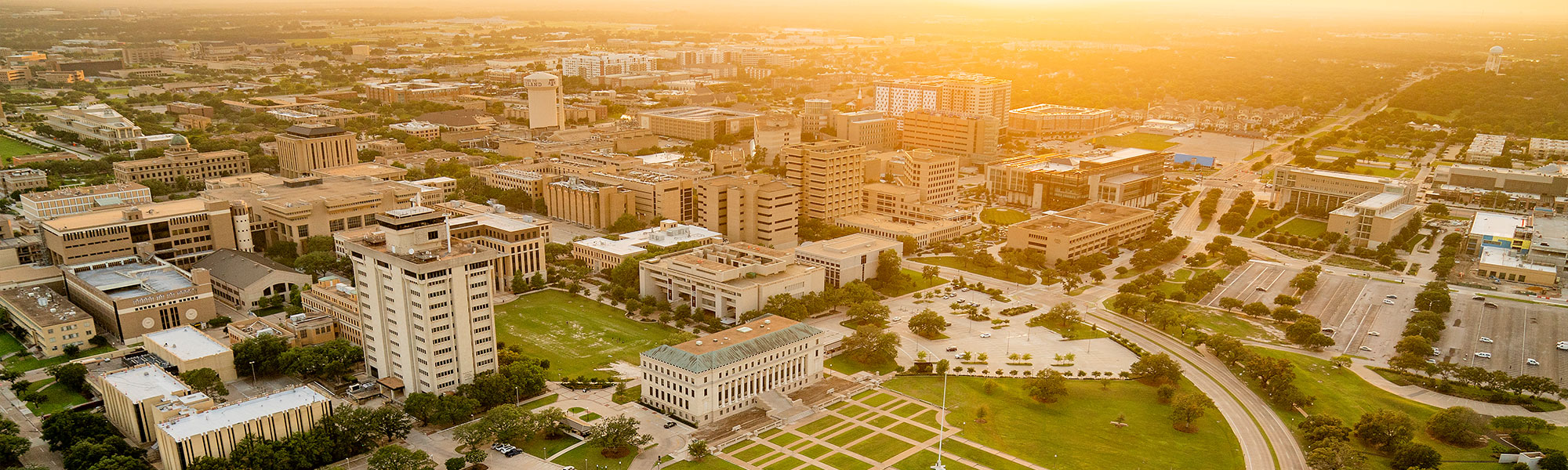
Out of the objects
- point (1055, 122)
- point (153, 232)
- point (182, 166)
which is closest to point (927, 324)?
point (153, 232)

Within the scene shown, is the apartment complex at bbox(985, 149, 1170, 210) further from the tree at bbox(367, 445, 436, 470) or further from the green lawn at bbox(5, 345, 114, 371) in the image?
the green lawn at bbox(5, 345, 114, 371)

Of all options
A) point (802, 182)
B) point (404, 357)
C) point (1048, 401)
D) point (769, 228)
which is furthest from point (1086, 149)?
point (404, 357)

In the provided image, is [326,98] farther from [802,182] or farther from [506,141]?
[802,182]

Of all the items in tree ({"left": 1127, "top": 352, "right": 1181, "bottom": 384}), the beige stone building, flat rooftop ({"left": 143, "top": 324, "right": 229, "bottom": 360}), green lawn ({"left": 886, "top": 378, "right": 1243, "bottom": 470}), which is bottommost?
green lawn ({"left": 886, "top": 378, "right": 1243, "bottom": 470})

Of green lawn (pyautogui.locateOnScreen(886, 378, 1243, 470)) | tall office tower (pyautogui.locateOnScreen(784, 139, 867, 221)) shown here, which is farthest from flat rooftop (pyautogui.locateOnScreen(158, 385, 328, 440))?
tall office tower (pyautogui.locateOnScreen(784, 139, 867, 221))

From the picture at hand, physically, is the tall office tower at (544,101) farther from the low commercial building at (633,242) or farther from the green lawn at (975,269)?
the green lawn at (975,269)

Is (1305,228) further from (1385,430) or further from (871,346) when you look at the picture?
(871,346)

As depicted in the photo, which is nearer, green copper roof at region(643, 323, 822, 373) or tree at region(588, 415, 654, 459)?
tree at region(588, 415, 654, 459)

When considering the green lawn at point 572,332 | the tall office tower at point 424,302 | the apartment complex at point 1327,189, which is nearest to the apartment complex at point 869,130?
the apartment complex at point 1327,189
